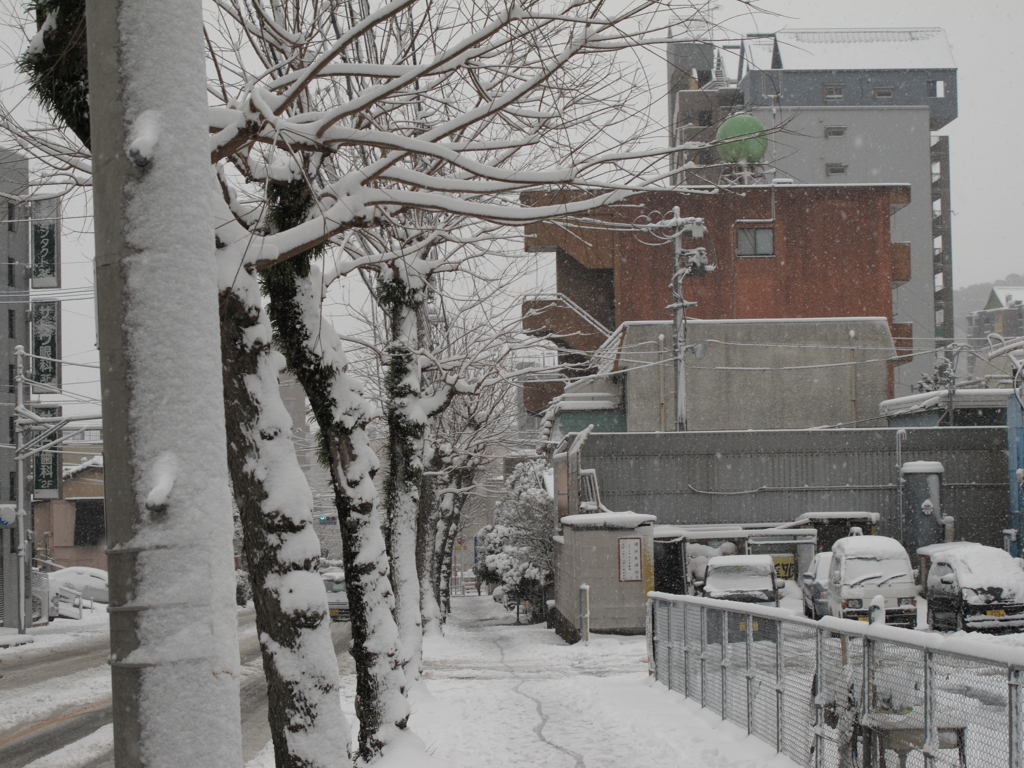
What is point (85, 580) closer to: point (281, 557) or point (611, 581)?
point (611, 581)

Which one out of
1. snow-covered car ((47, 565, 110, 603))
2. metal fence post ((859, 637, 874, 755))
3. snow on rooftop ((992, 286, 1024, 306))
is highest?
snow on rooftop ((992, 286, 1024, 306))

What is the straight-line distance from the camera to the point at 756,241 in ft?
152

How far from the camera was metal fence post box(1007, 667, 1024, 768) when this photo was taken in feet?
17.5

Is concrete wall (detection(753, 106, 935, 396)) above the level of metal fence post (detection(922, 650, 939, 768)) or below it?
above

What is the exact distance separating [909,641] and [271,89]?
532cm

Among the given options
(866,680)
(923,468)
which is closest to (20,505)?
(923,468)

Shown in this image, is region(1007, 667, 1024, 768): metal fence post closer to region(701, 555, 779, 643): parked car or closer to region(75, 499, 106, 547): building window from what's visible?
region(701, 555, 779, 643): parked car

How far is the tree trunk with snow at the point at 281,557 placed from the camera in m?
6.03

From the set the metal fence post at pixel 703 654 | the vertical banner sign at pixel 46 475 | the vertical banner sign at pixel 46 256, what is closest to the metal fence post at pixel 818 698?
the metal fence post at pixel 703 654

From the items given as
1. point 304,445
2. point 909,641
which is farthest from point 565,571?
point 909,641

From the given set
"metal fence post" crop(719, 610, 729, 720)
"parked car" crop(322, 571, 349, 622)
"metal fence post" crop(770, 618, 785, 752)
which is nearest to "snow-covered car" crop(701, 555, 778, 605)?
"metal fence post" crop(719, 610, 729, 720)

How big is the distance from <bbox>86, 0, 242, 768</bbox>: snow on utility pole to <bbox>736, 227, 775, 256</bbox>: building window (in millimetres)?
45027

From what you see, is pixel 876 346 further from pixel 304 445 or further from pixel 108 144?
pixel 108 144

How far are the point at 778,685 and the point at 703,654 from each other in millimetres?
2990
